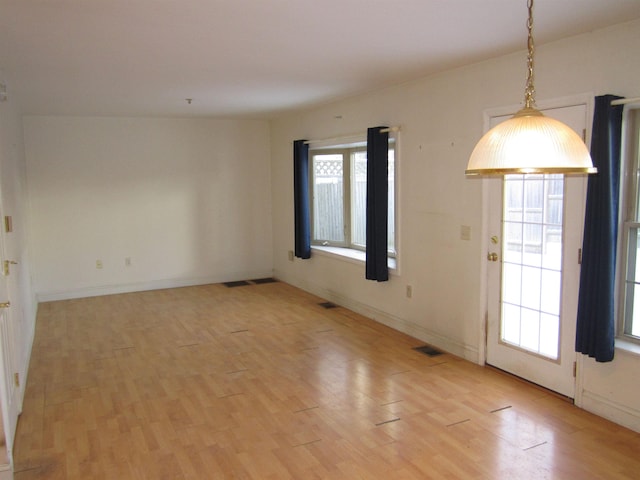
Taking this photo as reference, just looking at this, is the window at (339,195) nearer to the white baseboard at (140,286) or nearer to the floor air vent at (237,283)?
the floor air vent at (237,283)

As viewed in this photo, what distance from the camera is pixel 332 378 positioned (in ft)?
13.0

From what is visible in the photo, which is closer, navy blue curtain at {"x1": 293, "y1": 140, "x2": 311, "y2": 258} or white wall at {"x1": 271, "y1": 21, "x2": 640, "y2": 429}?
white wall at {"x1": 271, "y1": 21, "x2": 640, "y2": 429}

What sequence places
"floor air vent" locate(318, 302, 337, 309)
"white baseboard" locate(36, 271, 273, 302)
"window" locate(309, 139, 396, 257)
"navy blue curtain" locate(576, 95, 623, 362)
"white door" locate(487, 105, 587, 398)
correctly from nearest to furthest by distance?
"navy blue curtain" locate(576, 95, 623, 362)
"white door" locate(487, 105, 587, 398)
"floor air vent" locate(318, 302, 337, 309)
"window" locate(309, 139, 396, 257)
"white baseboard" locate(36, 271, 273, 302)

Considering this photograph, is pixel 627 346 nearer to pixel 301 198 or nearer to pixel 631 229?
pixel 631 229

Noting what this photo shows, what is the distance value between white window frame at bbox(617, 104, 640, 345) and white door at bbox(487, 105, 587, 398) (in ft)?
0.81

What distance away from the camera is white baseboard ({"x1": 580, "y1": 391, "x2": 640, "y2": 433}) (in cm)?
306

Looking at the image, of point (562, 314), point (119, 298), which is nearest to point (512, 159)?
point (562, 314)

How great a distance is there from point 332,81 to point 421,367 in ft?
8.58

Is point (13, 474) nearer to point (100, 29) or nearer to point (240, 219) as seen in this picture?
point (100, 29)

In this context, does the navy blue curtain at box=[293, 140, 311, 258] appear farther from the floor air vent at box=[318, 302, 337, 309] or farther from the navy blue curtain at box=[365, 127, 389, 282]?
the navy blue curtain at box=[365, 127, 389, 282]

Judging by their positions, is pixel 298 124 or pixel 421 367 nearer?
pixel 421 367

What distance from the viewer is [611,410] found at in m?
3.18

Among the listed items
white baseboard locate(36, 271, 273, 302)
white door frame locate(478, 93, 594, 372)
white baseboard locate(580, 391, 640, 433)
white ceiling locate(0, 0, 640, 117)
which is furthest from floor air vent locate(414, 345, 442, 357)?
white baseboard locate(36, 271, 273, 302)

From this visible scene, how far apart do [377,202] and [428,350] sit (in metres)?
1.53
